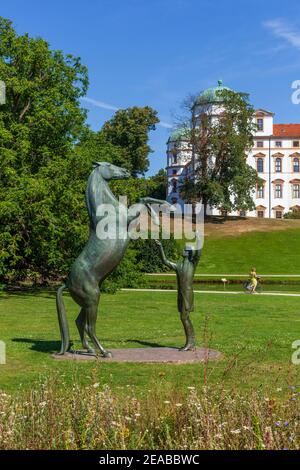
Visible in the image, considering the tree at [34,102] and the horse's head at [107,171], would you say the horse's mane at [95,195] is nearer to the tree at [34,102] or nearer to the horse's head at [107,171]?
the horse's head at [107,171]

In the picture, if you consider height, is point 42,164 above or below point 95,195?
above

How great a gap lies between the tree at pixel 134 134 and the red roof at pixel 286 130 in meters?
25.1

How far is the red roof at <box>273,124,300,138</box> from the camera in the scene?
86.6 meters

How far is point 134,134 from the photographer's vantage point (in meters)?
68.4

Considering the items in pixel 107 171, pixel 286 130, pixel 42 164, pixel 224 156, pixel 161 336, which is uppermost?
pixel 286 130

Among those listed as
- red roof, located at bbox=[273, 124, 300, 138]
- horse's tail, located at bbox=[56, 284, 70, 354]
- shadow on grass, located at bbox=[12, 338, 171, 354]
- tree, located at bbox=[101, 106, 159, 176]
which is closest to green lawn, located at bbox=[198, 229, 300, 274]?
tree, located at bbox=[101, 106, 159, 176]

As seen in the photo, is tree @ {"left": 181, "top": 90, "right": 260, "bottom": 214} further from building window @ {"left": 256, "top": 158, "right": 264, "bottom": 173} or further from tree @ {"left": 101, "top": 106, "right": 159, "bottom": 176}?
building window @ {"left": 256, "top": 158, "right": 264, "bottom": 173}

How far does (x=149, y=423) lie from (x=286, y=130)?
3429 inches

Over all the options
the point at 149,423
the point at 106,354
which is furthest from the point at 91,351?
the point at 149,423

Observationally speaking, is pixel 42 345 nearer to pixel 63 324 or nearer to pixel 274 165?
pixel 63 324

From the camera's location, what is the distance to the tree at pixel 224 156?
6050cm

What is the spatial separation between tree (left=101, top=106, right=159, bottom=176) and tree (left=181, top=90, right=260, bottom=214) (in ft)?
22.8

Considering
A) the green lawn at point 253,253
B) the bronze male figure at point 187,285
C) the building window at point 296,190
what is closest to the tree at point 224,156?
the green lawn at point 253,253
